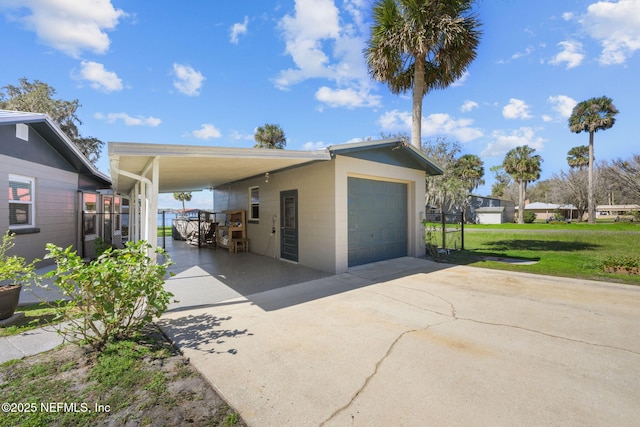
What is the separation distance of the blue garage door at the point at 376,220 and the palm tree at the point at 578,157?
45574 millimetres

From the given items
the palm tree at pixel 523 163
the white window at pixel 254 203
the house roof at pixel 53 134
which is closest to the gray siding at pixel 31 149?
the house roof at pixel 53 134

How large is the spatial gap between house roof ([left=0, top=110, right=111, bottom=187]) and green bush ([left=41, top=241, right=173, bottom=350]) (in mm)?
5276

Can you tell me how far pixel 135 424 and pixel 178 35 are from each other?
35.3ft

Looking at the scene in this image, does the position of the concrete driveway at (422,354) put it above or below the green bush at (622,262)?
below

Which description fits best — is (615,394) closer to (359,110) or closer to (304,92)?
(304,92)

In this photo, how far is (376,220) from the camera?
8.19 meters

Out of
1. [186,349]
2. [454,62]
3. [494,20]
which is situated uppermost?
[494,20]

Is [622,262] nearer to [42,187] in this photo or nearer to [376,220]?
[376,220]

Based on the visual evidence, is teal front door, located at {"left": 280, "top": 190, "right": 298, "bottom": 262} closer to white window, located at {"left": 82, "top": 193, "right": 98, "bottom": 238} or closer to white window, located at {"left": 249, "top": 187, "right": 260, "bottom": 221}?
white window, located at {"left": 249, "top": 187, "right": 260, "bottom": 221}

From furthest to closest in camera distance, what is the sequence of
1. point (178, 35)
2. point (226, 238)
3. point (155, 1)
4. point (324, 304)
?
1. point (226, 238)
2. point (178, 35)
3. point (155, 1)
4. point (324, 304)

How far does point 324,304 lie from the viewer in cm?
475

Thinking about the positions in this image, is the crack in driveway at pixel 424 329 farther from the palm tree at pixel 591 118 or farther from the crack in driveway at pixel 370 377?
the palm tree at pixel 591 118

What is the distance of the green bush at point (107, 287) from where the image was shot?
2843 millimetres

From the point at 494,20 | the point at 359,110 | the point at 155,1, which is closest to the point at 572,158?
the point at 359,110
